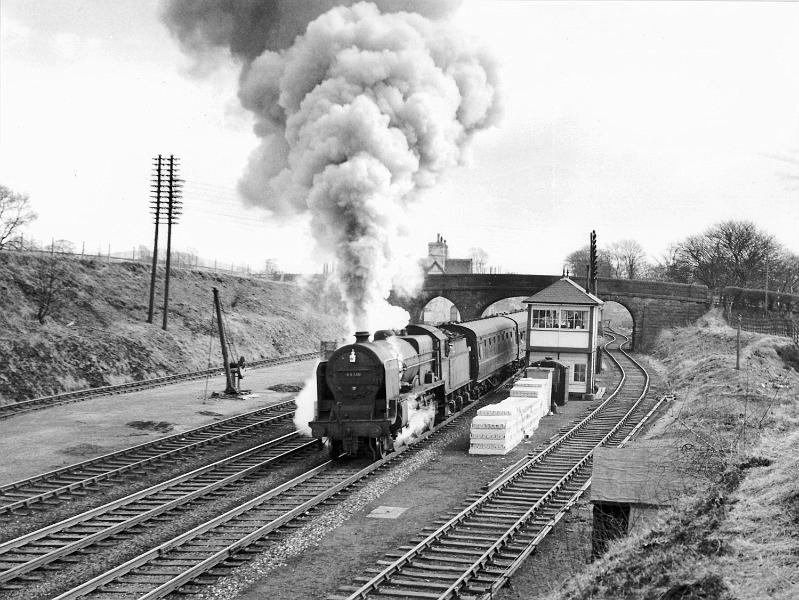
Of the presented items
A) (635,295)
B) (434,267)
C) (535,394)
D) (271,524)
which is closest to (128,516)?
(271,524)

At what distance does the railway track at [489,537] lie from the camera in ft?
31.2

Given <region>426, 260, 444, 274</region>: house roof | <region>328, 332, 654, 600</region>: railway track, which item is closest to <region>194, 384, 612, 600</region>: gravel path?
<region>328, 332, 654, 600</region>: railway track

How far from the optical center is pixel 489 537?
37.5 feet

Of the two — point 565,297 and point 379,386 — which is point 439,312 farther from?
point 379,386

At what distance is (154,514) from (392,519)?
14.0 ft

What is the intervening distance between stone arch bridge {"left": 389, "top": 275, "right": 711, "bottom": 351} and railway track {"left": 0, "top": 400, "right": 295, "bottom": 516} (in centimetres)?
2992

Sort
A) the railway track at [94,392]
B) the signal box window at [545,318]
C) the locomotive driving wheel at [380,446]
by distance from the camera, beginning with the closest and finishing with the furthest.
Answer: the locomotive driving wheel at [380,446] < the railway track at [94,392] < the signal box window at [545,318]

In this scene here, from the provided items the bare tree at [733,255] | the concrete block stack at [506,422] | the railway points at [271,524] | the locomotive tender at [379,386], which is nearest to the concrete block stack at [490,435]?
the concrete block stack at [506,422]

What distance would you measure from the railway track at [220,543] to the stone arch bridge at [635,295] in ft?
120

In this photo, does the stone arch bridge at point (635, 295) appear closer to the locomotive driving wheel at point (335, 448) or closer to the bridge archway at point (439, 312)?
the locomotive driving wheel at point (335, 448)

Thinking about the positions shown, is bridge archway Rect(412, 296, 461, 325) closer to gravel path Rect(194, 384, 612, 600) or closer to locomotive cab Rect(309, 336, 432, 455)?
locomotive cab Rect(309, 336, 432, 455)

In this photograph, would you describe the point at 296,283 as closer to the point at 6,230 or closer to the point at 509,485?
the point at 6,230

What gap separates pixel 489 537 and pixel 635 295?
4212cm

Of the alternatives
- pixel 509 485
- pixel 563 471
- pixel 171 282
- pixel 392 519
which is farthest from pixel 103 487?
pixel 171 282
